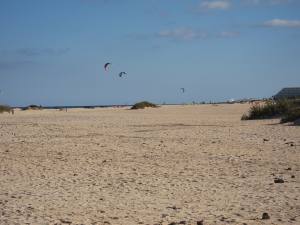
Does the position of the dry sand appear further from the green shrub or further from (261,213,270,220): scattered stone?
the green shrub

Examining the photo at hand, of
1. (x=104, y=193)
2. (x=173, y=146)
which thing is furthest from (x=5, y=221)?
(x=173, y=146)

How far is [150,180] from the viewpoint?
10.2 meters

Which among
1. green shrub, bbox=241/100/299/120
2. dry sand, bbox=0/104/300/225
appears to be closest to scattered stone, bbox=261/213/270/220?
dry sand, bbox=0/104/300/225

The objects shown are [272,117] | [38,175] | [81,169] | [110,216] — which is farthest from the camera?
[272,117]

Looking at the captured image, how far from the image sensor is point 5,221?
700cm

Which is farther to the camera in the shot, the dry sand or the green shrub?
the green shrub

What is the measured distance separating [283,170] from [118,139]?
7955 mm

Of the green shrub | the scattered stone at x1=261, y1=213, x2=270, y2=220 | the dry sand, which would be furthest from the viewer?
the green shrub

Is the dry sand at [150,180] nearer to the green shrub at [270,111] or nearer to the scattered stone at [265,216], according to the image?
the scattered stone at [265,216]

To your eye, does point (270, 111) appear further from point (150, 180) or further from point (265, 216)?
point (265, 216)

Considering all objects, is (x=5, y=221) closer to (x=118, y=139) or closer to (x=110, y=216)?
(x=110, y=216)

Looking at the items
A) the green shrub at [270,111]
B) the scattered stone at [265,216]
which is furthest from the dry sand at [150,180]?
the green shrub at [270,111]

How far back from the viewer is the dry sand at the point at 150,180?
7336 mm

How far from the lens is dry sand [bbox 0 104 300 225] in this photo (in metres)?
7.34
